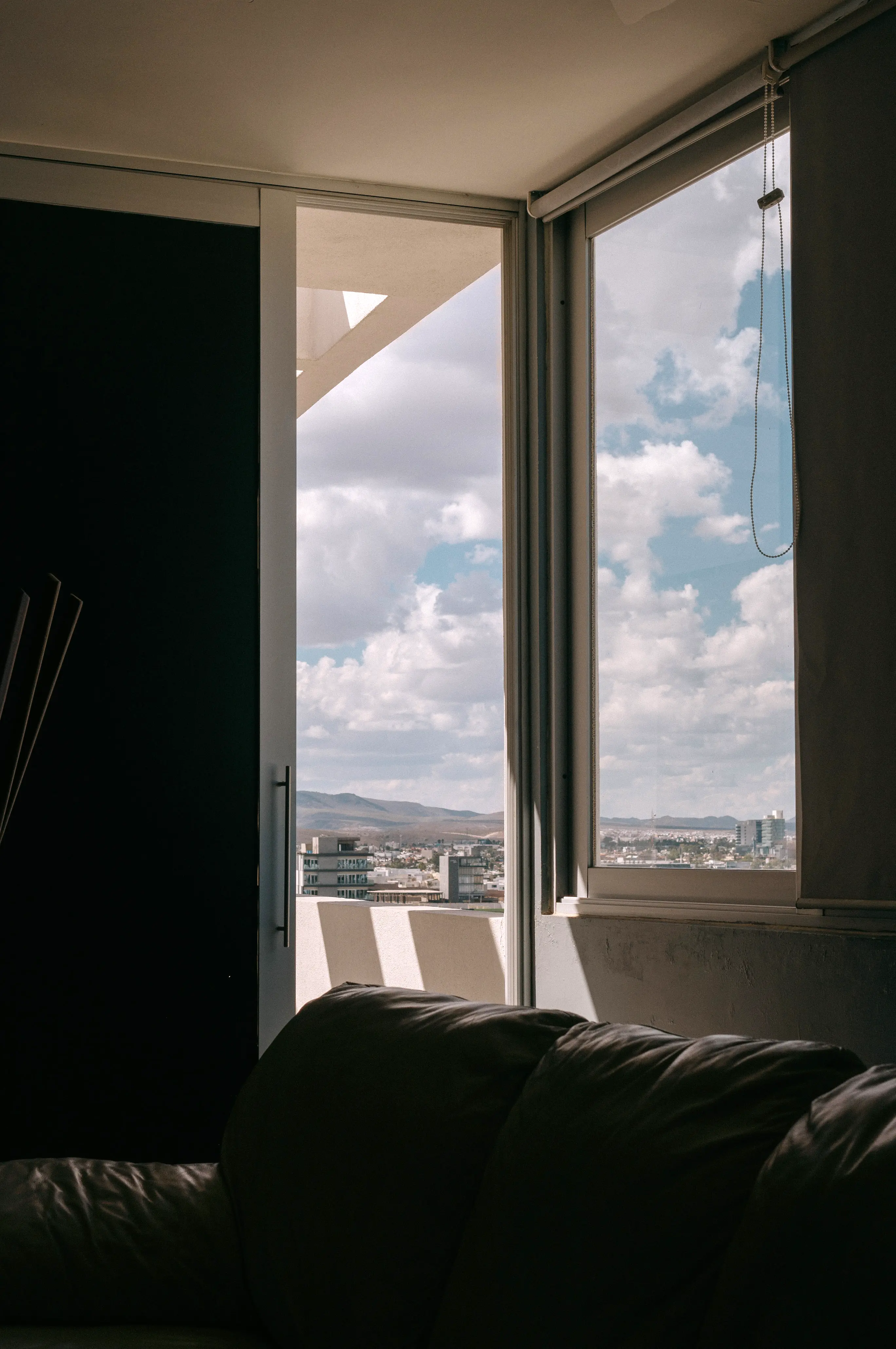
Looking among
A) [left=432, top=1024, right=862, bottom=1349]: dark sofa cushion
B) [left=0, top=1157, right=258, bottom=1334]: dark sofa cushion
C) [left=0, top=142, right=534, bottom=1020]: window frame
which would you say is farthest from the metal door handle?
[left=432, top=1024, right=862, bottom=1349]: dark sofa cushion

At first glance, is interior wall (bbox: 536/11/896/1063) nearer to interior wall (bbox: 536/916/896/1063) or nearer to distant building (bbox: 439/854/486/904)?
interior wall (bbox: 536/916/896/1063)

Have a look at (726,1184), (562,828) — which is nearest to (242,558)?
(562,828)

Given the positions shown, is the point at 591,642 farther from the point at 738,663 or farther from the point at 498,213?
the point at 498,213

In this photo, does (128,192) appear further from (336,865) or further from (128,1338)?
(128,1338)

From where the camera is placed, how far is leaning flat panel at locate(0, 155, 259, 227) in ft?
10.9

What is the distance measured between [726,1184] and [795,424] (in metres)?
1.95

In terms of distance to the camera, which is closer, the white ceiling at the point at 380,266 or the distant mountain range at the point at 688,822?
the distant mountain range at the point at 688,822

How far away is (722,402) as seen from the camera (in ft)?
10.4

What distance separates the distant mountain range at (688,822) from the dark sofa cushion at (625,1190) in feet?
5.24

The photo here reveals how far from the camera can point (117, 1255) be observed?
6.37 ft

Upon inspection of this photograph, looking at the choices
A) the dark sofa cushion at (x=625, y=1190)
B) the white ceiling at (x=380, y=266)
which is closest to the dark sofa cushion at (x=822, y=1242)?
the dark sofa cushion at (x=625, y=1190)

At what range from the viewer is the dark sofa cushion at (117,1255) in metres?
1.89

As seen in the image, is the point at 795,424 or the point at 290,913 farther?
the point at 290,913

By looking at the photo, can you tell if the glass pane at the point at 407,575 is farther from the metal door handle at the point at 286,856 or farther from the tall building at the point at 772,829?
the tall building at the point at 772,829
